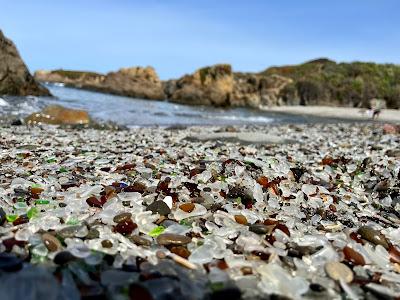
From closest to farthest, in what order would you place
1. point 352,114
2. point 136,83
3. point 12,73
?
point 12,73 < point 352,114 < point 136,83

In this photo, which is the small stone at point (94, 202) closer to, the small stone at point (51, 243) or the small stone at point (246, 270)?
the small stone at point (51, 243)

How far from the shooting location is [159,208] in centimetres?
370

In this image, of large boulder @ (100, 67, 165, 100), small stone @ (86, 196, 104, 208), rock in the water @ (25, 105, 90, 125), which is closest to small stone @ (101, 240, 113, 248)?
small stone @ (86, 196, 104, 208)

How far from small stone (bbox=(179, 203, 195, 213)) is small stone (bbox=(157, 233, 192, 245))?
65 cm

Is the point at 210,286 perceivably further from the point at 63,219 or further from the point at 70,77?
the point at 70,77

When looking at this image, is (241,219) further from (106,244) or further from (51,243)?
(51,243)

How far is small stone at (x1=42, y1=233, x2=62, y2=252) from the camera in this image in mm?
2713

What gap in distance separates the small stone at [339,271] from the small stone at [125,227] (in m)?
1.54

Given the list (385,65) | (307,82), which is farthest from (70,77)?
(385,65)

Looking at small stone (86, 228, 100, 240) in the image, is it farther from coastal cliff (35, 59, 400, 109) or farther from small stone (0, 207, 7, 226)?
coastal cliff (35, 59, 400, 109)

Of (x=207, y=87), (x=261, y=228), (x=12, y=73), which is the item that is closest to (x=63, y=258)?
(x=261, y=228)

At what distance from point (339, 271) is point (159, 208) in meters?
1.68

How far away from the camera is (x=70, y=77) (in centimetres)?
11619

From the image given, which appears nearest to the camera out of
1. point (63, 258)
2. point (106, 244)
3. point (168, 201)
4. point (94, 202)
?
point (63, 258)
